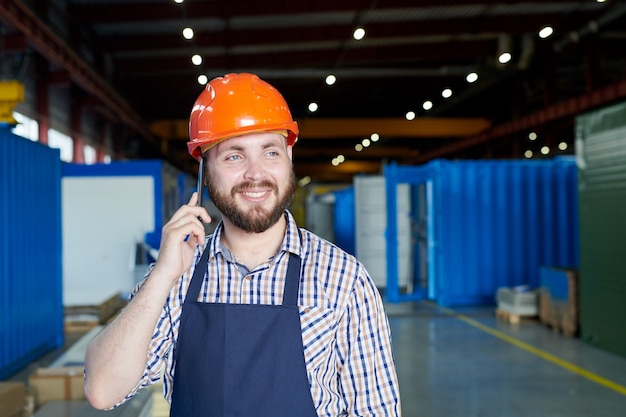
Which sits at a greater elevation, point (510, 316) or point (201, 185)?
point (201, 185)

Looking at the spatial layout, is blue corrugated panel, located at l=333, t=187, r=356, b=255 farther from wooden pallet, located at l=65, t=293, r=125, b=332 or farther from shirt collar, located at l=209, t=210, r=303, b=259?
shirt collar, located at l=209, t=210, r=303, b=259

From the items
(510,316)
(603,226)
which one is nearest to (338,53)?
(510,316)

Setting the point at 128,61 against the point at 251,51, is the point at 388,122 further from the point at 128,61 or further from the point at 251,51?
the point at 128,61

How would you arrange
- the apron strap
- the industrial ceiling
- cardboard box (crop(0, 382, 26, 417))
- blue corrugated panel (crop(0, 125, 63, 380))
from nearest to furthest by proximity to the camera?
A: the apron strap, cardboard box (crop(0, 382, 26, 417)), blue corrugated panel (crop(0, 125, 63, 380)), the industrial ceiling

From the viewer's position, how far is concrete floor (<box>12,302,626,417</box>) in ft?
18.2

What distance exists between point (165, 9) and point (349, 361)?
10383 mm

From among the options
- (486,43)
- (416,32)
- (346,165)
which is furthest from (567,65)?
(346,165)

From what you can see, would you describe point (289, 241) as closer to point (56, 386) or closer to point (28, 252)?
point (56, 386)

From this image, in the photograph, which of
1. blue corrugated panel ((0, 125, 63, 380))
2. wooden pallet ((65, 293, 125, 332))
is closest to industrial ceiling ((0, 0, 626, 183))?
blue corrugated panel ((0, 125, 63, 380))

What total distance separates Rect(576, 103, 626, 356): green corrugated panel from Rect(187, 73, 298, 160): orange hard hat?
6555 millimetres

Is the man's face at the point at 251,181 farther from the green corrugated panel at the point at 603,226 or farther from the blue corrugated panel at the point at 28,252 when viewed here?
the green corrugated panel at the point at 603,226

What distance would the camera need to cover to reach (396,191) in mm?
11703

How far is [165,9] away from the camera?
426 inches

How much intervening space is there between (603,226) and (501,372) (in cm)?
247
